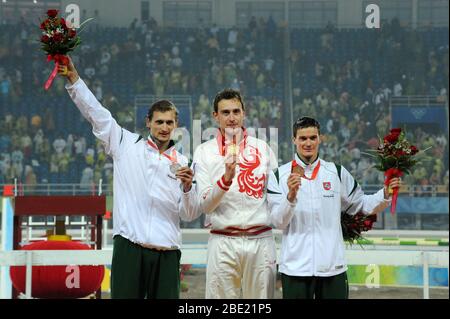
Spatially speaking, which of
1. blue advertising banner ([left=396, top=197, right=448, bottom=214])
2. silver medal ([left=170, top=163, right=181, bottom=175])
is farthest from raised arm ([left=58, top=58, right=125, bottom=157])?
blue advertising banner ([left=396, top=197, right=448, bottom=214])

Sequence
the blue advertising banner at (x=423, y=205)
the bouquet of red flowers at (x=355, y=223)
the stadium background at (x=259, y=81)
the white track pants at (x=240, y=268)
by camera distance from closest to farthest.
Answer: the white track pants at (x=240, y=268)
the bouquet of red flowers at (x=355, y=223)
the stadium background at (x=259, y=81)
the blue advertising banner at (x=423, y=205)

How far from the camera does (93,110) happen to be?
4461 mm

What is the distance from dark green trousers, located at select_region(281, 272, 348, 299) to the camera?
4379 millimetres

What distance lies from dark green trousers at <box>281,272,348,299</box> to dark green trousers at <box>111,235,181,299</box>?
2.03 ft

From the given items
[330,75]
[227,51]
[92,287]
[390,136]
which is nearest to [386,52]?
[330,75]

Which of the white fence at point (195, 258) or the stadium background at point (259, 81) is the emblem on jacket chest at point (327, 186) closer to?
the white fence at point (195, 258)

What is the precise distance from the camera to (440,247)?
13.1 m

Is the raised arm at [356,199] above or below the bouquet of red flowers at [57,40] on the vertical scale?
below

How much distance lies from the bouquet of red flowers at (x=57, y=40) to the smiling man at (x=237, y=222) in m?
0.85

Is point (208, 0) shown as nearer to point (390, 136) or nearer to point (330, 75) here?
point (330, 75)

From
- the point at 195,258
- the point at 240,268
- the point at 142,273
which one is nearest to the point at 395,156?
the point at 240,268

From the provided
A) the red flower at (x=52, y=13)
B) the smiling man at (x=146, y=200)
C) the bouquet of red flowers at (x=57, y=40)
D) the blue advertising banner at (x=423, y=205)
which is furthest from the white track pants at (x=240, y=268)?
the blue advertising banner at (x=423, y=205)

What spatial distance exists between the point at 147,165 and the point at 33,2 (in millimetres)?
8036

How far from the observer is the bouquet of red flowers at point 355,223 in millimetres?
4738
